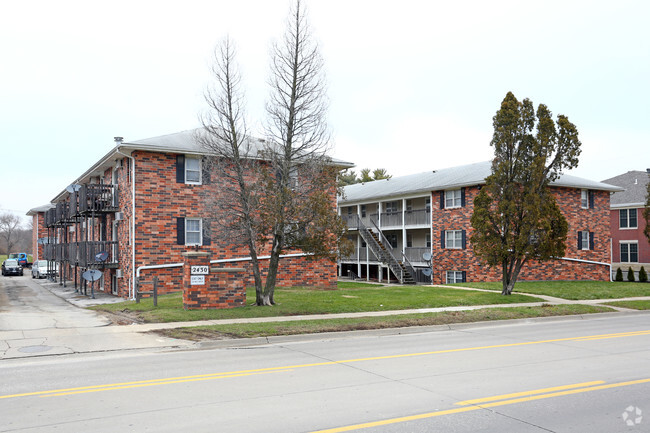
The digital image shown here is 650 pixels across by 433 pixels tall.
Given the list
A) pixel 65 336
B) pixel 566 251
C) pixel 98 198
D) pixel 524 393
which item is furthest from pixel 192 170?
pixel 566 251

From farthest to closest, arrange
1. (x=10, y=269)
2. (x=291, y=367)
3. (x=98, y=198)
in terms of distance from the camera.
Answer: (x=10, y=269) → (x=98, y=198) → (x=291, y=367)

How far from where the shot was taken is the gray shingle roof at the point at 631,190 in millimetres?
41763

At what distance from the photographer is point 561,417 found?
644 cm

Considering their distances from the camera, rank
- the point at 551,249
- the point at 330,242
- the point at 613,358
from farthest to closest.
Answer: the point at 551,249 → the point at 330,242 → the point at 613,358

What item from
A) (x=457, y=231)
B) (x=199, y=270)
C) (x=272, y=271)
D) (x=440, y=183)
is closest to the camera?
(x=199, y=270)

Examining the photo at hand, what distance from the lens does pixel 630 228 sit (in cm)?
4222

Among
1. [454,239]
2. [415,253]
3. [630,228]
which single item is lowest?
[415,253]

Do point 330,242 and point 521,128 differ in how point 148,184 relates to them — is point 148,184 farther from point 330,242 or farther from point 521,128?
point 521,128

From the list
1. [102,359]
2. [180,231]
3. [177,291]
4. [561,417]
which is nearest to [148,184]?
[180,231]

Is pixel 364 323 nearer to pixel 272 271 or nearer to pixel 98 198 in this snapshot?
pixel 272 271

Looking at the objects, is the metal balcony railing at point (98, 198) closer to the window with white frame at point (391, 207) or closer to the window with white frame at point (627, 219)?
the window with white frame at point (391, 207)

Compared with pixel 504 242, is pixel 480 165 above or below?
above

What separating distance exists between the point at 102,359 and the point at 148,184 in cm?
1464

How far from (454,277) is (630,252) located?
1761cm
